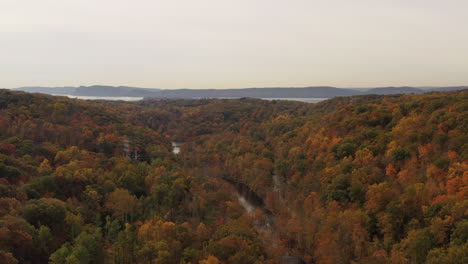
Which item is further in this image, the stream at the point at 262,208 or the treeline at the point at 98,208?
the stream at the point at 262,208

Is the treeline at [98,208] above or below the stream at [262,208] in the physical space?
above

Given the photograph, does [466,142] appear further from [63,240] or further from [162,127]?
[162,127]

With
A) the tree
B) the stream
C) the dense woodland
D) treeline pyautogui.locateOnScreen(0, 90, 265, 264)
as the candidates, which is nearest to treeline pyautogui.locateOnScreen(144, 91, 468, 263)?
the dense woodland

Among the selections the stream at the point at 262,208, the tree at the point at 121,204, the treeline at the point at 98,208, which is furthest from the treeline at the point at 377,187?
the tree at the point at 121,204

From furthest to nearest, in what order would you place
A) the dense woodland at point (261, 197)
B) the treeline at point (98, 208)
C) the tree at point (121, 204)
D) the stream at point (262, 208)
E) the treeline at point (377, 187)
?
the tree at point (121, 204), the stream at point (262, 208), the treeline at point (377, 187), the dense woodland at point (261, 197), the treeline at point (98, 208)

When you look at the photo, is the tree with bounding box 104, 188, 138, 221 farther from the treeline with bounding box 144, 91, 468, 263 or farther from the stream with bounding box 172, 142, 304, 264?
the treeline with bounding box 144, 91, 468, 263

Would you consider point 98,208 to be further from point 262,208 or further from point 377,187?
point 377,187

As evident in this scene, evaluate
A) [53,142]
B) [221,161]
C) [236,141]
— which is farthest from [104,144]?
[236,141]

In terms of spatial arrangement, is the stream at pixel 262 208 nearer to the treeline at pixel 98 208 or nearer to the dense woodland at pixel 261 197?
the dense woodland at pixel 261 197
